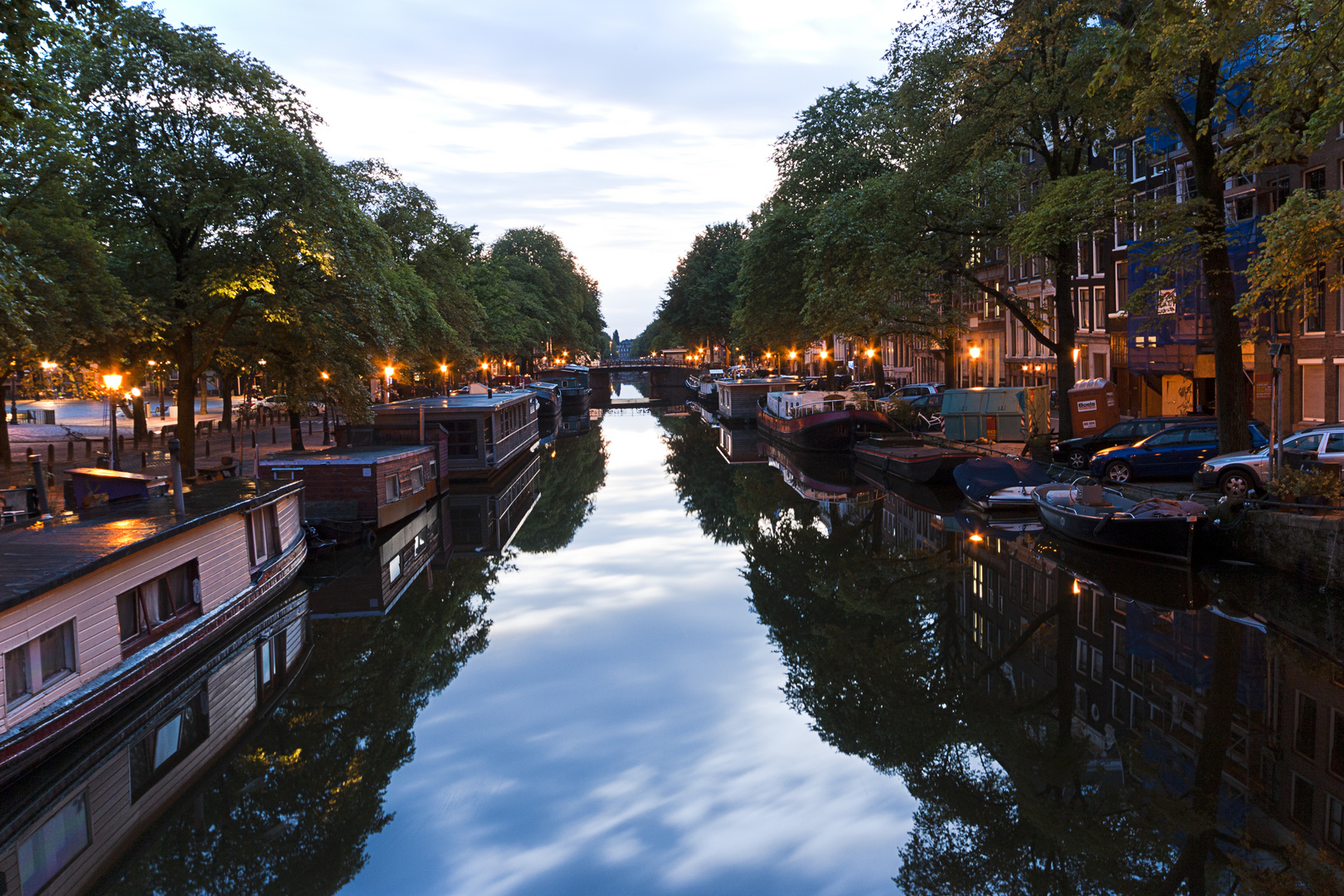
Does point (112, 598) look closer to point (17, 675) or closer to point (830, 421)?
point (17, 675)

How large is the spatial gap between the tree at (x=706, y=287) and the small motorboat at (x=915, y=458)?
4948cm

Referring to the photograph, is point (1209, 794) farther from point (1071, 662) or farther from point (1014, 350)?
point (1014, 350)

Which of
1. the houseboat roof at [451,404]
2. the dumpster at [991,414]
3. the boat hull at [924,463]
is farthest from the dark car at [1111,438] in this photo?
the houseboat roof at [451,404]

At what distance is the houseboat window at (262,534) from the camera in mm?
20252

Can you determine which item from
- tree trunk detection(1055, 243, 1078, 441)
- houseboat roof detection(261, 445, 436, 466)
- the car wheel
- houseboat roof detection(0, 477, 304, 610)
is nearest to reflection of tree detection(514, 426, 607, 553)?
houseboat roof detection(261, 445, 436, 466)

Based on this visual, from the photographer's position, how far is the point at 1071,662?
1565 centimetres

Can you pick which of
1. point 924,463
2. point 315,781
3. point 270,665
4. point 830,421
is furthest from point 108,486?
point 830,421

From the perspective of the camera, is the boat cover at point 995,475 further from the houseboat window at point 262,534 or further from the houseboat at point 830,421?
the houseboat window at point 262,534

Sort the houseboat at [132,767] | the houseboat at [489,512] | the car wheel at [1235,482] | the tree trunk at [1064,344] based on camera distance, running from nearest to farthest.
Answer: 1. the houseboat at [132,767]
2. the car wheel at [1235,482]
3. the houseboat at [489,512]
4. the tree trunk at [1064,344]

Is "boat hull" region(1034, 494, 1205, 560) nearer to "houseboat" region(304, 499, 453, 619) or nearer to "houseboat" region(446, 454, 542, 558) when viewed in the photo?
"houseboat" region(446, 454, 542, 558)

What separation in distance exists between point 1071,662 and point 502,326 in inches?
2717

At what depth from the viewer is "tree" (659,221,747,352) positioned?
9525 centimetres

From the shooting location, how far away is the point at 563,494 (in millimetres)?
38781

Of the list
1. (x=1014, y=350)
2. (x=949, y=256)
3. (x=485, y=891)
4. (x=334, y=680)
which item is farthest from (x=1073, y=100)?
(x=1014, y=350)
